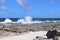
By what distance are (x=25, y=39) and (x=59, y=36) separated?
3.17 metres

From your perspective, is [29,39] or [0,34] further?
[0,34]

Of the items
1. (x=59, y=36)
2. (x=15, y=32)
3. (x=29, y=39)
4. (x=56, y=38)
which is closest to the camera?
(x=56, y=38)

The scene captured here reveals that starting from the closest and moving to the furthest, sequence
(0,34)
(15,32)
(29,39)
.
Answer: (29,39)
(0,34)
(15,32)

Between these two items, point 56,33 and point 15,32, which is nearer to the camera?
point 56,33

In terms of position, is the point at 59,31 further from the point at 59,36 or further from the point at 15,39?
the point at 15,39

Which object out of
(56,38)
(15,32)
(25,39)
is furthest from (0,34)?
(56,38)

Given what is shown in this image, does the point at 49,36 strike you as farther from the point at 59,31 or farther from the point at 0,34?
the point at 0,34

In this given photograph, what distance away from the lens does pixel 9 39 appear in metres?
16.0

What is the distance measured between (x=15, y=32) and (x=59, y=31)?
7729mm

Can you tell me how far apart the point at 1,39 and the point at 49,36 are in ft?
13.0

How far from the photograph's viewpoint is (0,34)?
18.8m

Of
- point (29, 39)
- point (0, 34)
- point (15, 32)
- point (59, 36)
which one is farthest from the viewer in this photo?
point (15, 32)

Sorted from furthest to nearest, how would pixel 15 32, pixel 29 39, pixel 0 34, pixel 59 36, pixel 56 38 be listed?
1. pixel 15 32
2. pixel 0 34
3. pixel 29 39
4. pixel 59 36
5. pixel 56 38

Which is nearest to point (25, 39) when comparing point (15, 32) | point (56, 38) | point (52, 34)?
point (52, 34)
